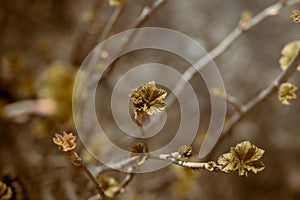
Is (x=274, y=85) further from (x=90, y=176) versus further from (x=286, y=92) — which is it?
(x=90, y=176)

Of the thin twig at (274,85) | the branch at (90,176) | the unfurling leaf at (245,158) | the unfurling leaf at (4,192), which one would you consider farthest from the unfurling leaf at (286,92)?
the unfurling leaf at (4,192)

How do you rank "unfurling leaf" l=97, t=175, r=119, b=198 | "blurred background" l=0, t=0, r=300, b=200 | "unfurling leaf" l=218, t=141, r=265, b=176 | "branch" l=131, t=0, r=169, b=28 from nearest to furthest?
"unfurling leaf" l=218, t=141, r=265, b=176 → "unfurling leaf" l=97, t=175, r=119, b=198 → "branch" l=131, t=0, r=169, b=28 → "blurred background" l=0, t=0, r=300, b=200

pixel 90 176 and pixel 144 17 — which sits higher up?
pixel 144 17

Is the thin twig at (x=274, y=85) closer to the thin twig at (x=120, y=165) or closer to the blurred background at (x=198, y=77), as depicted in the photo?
the thin twig at (x=120, y=165)

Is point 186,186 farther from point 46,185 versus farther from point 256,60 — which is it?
point 256,60

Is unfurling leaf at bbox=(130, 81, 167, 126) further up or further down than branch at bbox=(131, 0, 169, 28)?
further down

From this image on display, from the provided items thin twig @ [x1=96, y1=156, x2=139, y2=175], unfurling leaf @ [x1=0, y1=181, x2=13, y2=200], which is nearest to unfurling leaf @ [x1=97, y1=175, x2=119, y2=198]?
thin twig @ [x1=96, y1=156, x2=139, y2=175]

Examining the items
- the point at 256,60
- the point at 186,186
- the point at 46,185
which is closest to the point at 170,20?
the point at 256,60

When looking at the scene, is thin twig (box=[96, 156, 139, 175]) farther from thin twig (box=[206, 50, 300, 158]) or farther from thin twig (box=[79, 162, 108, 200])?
thin twig (box=[206, 50, 300, 158])

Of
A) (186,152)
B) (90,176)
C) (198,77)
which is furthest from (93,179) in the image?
(198,77)

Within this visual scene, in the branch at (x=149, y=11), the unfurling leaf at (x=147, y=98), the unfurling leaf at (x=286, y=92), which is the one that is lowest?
the unfurling leaf at (x=286, y=92)

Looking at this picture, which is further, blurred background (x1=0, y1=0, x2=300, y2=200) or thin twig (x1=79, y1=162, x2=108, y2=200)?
blurred background (x1=0, y1=0, x2=300, y2=200)
